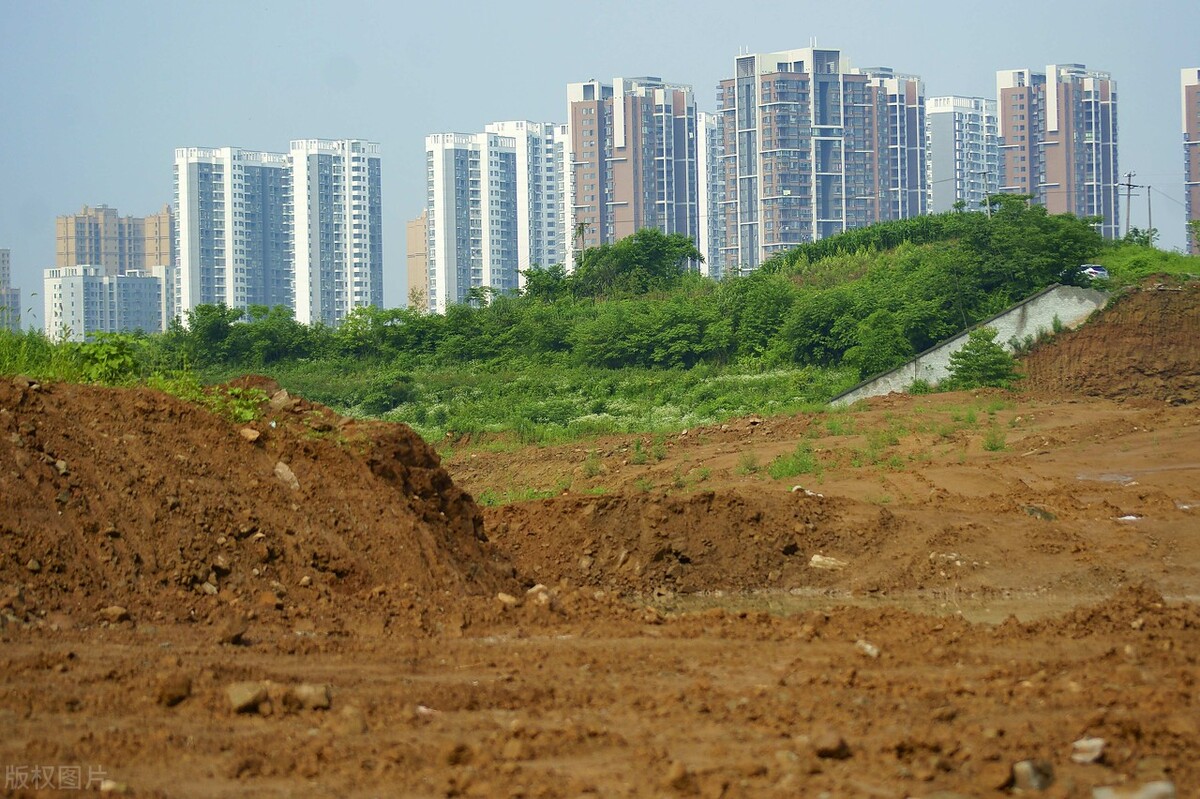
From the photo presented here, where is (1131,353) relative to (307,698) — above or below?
above

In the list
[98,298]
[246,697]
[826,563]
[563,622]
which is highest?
[98,298]

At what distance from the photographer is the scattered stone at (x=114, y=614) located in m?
8.06

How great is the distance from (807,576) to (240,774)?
8520 millimetres

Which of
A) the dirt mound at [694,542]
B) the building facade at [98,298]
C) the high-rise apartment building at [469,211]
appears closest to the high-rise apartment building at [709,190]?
the high-rise apartment building at [469,211]

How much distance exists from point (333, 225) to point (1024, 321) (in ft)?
212

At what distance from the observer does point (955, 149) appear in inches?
3541

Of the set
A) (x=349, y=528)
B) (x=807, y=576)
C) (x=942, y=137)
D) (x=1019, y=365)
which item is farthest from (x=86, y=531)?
(x=942, y=137)

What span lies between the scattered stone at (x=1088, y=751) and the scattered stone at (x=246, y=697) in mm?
3606

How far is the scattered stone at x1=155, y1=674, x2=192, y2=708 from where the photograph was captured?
19.0 ft

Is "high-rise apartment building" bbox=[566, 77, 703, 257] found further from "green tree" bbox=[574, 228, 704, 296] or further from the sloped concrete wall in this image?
the sloped concrete wall

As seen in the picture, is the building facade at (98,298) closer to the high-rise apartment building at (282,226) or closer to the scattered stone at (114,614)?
the high-rise apartment building at (282,226)

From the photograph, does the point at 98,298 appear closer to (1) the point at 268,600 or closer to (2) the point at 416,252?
(2) the point at 416,252

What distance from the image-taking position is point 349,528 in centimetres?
1012

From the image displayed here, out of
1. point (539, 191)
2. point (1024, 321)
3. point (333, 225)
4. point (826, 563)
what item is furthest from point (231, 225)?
point (826, 563)
